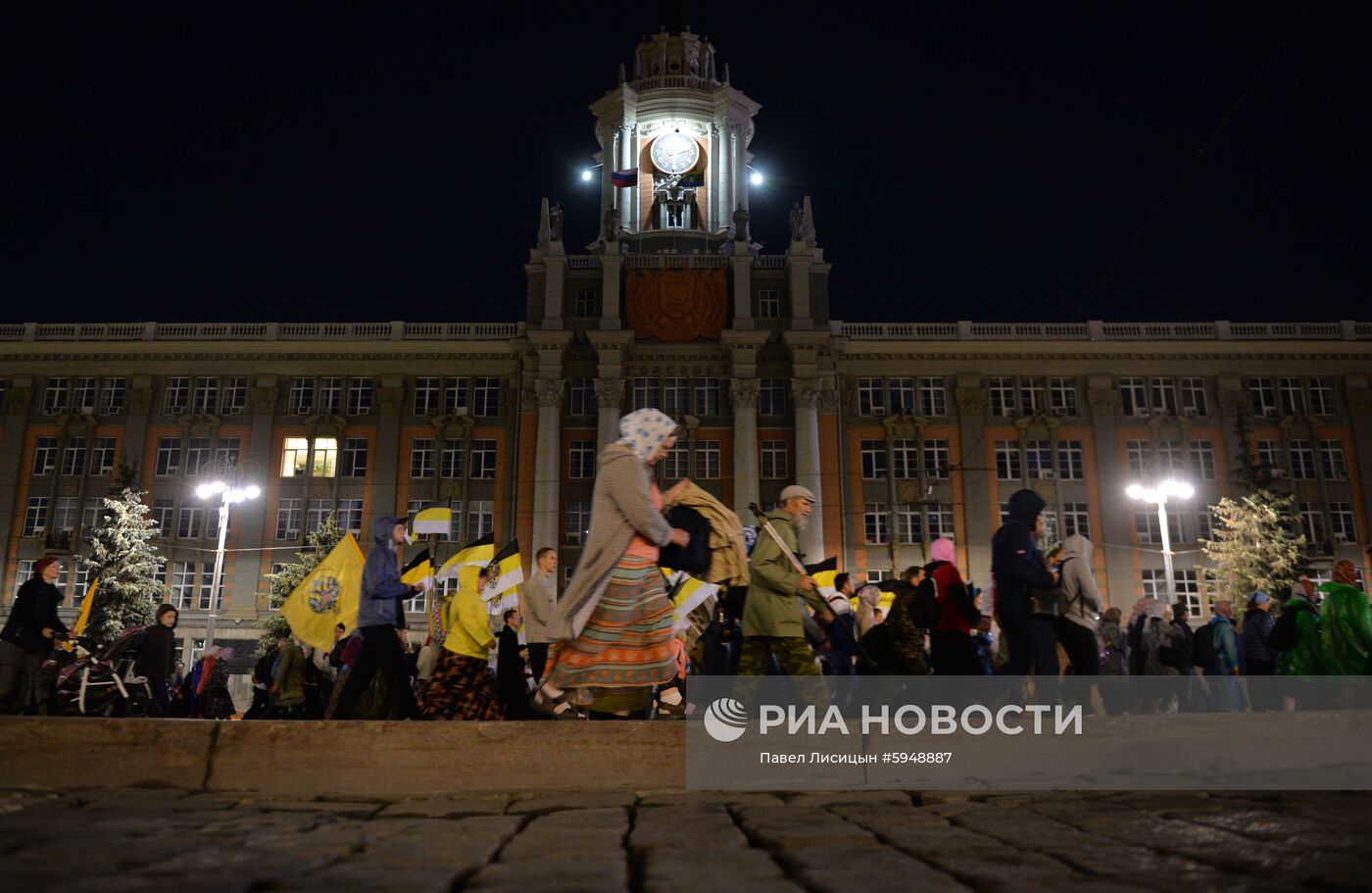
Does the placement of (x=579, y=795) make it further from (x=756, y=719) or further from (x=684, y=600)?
(x=684, y=600)

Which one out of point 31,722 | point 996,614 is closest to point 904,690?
point 996,614

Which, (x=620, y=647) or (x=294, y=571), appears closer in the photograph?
(x=620, y=647)

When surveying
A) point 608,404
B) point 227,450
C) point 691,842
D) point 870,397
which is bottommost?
point 691,842

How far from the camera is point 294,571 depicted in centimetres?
3666

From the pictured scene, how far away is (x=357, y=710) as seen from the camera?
896 cm

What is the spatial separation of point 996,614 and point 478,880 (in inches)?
215

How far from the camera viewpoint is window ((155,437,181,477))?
138 feet

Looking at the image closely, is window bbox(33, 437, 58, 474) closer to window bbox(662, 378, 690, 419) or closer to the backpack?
window bbox(662, 378, 690, 419)

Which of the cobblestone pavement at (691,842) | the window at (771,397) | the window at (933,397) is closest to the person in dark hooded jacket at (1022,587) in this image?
the cobblestone pavement at (691,842)

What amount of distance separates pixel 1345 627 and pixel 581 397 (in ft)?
117

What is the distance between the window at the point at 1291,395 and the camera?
4169 centimetres

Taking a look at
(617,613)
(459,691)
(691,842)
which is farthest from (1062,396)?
(691,842)

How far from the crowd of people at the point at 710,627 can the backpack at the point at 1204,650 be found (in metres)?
0.07

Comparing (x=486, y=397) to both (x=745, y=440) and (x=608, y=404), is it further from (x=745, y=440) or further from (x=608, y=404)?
(x=745, y=440)
